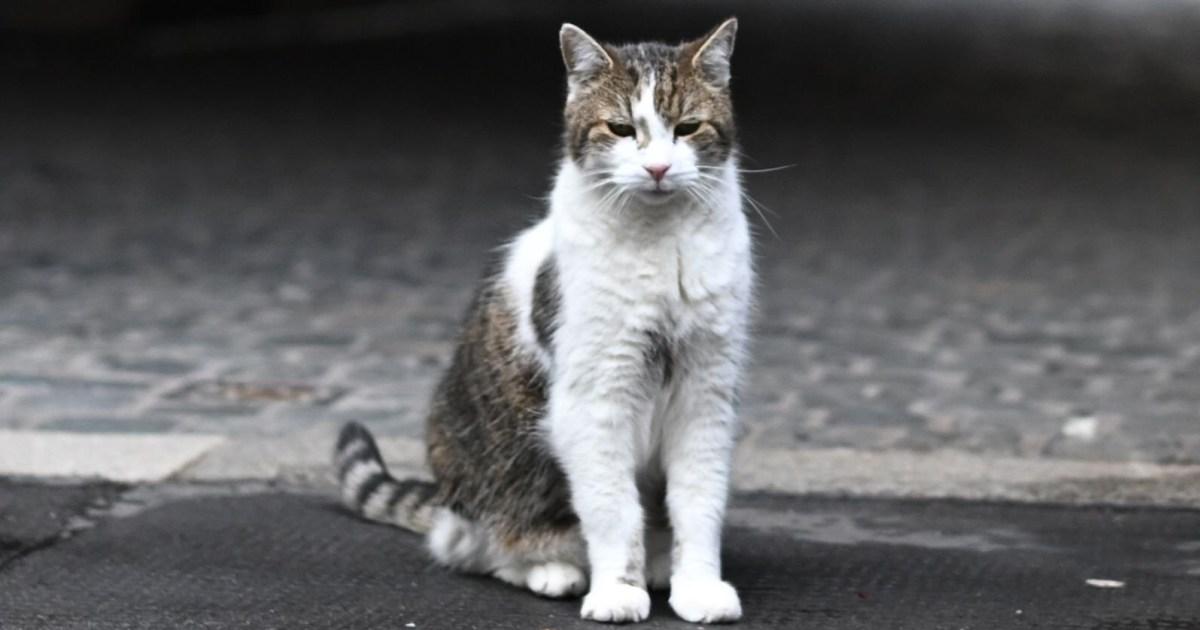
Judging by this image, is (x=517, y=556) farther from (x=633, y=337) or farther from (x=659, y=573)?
(x=633, y=337)

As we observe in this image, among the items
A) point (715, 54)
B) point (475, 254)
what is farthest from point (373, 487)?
point (475, 254)

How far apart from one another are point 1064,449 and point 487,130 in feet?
26.7

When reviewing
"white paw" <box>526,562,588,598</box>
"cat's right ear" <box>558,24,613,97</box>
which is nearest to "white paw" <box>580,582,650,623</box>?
"white paw" <box>526,562,588,598</box>

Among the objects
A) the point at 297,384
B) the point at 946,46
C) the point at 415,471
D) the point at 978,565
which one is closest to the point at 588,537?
the point at 978,565

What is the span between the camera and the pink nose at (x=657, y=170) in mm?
4289

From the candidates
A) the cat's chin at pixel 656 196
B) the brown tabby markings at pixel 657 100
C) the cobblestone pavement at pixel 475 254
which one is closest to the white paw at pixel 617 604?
the cat's chin at pixel 656 196

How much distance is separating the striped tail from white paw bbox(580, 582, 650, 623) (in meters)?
0.92

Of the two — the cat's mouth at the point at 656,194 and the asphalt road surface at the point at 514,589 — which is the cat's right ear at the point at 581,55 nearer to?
the cat's mouth at the point at 656,194

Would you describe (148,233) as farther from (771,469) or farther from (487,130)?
(771,469)

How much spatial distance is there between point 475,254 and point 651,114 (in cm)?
553

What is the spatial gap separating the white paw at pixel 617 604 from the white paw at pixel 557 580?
0.19 meters

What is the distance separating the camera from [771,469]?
601cm

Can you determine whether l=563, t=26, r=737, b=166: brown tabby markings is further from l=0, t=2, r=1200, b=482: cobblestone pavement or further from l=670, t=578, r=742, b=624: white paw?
l=0, t=2, r=1200, b=482: cobblestone pavement

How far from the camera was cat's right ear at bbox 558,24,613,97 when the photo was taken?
441 cm
